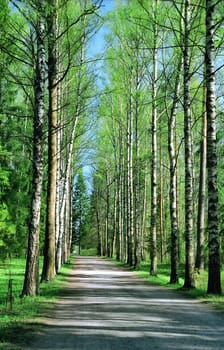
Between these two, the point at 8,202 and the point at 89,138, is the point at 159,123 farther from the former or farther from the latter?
the point at 8,202

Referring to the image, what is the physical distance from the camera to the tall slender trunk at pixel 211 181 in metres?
13.1

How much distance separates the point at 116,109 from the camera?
116 ft

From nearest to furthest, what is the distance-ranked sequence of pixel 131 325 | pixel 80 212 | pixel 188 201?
1. pixel 131 325
2. pixel 188 201
3. pixel 80 212

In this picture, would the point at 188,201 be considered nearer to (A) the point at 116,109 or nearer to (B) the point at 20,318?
(B) the point at 20,318

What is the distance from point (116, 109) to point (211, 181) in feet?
74.0

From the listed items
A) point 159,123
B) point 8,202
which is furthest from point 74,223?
point 159,123

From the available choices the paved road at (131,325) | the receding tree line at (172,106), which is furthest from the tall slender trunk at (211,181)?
the paved road at (131,325)

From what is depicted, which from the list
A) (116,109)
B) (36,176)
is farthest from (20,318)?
(116,109)

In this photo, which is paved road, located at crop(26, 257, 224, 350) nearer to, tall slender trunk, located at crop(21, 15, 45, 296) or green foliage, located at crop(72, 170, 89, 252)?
tall slender trunk, located at crop(21, 15, 45, 296)

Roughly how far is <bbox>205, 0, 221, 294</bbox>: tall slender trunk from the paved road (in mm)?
1169

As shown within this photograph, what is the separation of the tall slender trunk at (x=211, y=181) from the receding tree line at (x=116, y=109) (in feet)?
0.09

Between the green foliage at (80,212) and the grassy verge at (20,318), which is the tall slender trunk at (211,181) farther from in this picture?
the green foliage at (80,212)

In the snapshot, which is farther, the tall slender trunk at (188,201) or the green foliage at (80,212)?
the green foliage at (80,212)

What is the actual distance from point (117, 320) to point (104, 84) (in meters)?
23.7
